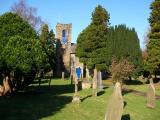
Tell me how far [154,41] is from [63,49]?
36.2 meters

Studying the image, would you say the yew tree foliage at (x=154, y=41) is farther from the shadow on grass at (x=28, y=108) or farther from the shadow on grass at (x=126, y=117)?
the shadow on grass at (x=126, y=117)

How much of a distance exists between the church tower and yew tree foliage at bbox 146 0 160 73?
3432cm

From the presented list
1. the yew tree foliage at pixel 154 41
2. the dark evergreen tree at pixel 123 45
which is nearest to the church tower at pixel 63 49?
the dark evergreen tree at pixel 123 45

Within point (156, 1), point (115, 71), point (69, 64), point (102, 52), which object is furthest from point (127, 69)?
point (69, 64)

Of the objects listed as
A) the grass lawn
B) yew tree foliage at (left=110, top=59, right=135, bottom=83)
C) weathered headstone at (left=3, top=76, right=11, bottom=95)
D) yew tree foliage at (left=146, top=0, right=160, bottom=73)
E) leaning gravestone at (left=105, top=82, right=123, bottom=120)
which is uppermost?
yew tree foliage at (left=146, top=0, right=160, bottom=73)

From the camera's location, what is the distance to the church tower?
78.3m

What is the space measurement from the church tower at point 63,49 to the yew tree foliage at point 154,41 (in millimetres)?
34316

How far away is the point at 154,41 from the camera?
4534 centimetres

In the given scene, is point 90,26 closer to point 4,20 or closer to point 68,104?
point 4,20

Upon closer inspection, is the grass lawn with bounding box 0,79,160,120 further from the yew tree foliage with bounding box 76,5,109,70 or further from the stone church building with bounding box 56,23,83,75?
the stone church building with bounding box 56,23,83,75

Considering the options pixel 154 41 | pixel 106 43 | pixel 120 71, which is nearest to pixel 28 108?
pixel 120 71

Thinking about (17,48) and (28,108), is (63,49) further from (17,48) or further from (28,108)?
(28,108)

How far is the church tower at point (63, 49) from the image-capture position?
78312 millimetres

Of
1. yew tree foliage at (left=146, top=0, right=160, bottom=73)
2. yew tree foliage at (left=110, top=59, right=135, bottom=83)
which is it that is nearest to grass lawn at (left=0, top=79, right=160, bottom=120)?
yew tree foliage at (left=110, top=59, right=135, bottom=83)
